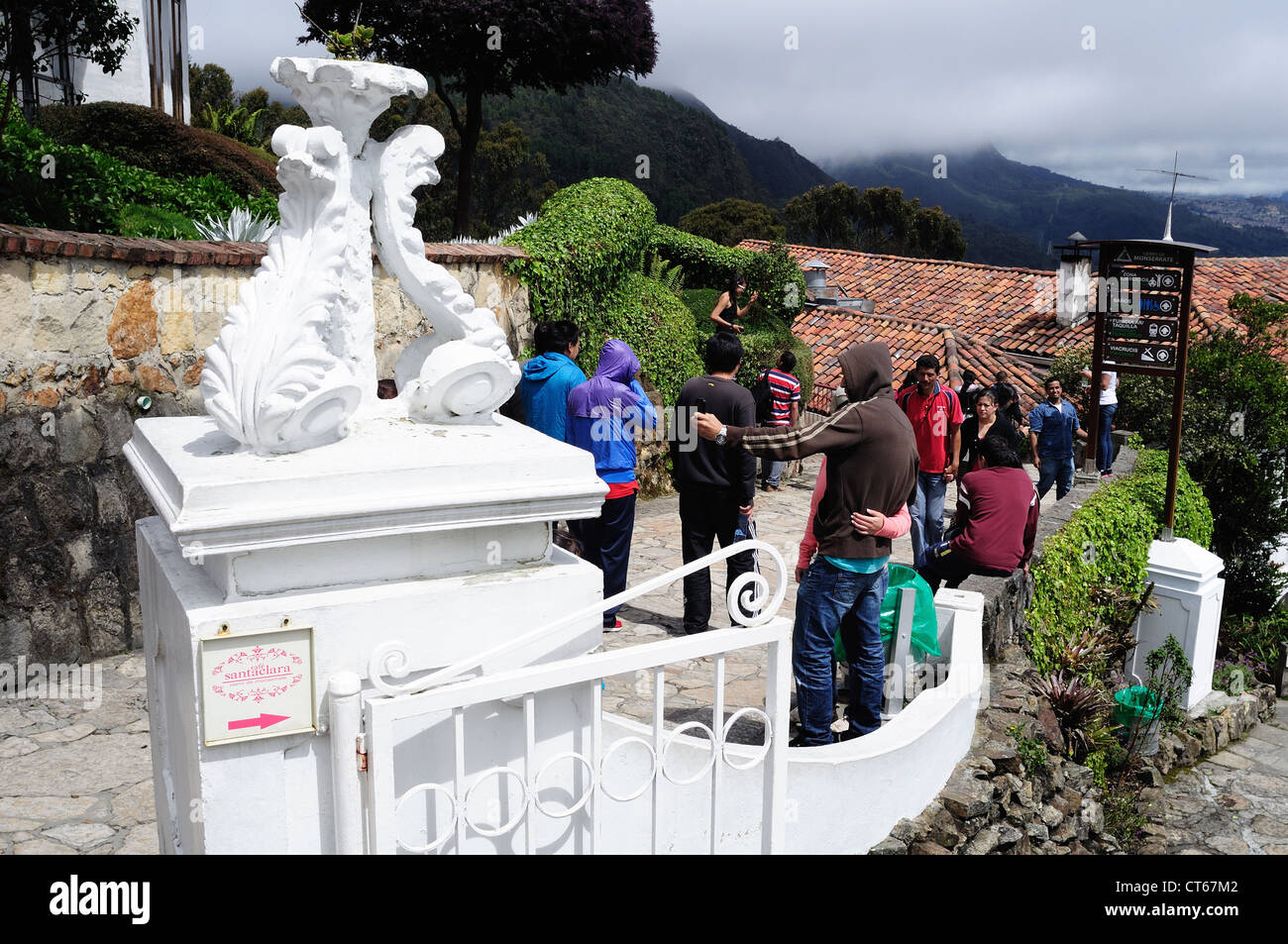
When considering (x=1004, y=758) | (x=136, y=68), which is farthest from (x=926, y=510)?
(x=136, y=68)

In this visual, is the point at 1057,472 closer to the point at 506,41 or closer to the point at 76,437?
the point at 76,437

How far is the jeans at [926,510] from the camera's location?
843 cm

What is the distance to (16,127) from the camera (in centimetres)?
842

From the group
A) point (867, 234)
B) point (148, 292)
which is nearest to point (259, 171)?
point (148, 292)

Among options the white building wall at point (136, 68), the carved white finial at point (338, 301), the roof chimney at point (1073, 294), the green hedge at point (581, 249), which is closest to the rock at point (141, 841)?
the carved white finial at point (338, 301)

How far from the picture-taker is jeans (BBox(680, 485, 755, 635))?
238 inches

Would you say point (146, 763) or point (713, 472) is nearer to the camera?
point (146, 763)

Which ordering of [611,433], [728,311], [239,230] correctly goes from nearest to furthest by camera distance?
[611,433] → [239,230] → [728,311]

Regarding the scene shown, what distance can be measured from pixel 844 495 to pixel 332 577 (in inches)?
95.9

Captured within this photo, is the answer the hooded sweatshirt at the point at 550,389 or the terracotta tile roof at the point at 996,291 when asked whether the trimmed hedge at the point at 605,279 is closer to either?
the hooded sweatshirt at the point at 550,389

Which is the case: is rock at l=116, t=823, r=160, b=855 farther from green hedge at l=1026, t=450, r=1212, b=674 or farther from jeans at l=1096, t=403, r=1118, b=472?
jeans at l=1096, t=403, r=1118, b=472

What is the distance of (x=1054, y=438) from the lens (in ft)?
36.1

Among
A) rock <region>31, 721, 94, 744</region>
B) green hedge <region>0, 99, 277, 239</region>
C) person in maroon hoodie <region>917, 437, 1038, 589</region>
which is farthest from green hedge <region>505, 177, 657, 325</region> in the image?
rock <region>31, 721, 94, 744</region>
